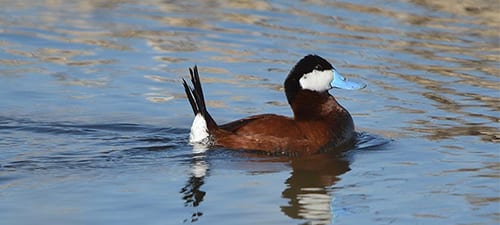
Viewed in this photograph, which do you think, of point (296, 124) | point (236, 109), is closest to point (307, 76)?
point (296, 124)

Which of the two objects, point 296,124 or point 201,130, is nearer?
point 201,130

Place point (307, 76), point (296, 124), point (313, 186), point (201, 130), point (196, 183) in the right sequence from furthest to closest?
point (307, 76), point (296, 124), point (201, 130), point (313, 186), point (196, 183)

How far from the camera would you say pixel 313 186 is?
7203 mm

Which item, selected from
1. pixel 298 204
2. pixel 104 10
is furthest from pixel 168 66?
pixel 298 204

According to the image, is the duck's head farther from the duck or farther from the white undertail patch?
the white undertail patch

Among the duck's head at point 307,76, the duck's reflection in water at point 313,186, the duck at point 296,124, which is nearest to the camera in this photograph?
the duck's reflection in water at point 313,186

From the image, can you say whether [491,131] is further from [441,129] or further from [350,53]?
[350,53]

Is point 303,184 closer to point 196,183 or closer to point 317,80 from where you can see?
point 196,183

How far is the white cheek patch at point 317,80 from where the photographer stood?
8.38 meters

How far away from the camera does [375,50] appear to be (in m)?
11.2

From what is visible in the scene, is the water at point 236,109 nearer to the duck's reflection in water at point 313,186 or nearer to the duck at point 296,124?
the duck's reflection in water at point 313,186

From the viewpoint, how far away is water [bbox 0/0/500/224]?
657 cm

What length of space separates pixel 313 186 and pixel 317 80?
4.57ft

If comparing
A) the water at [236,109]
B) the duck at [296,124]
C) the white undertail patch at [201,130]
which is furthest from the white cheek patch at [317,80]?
the white undertail patch at [201,130]
